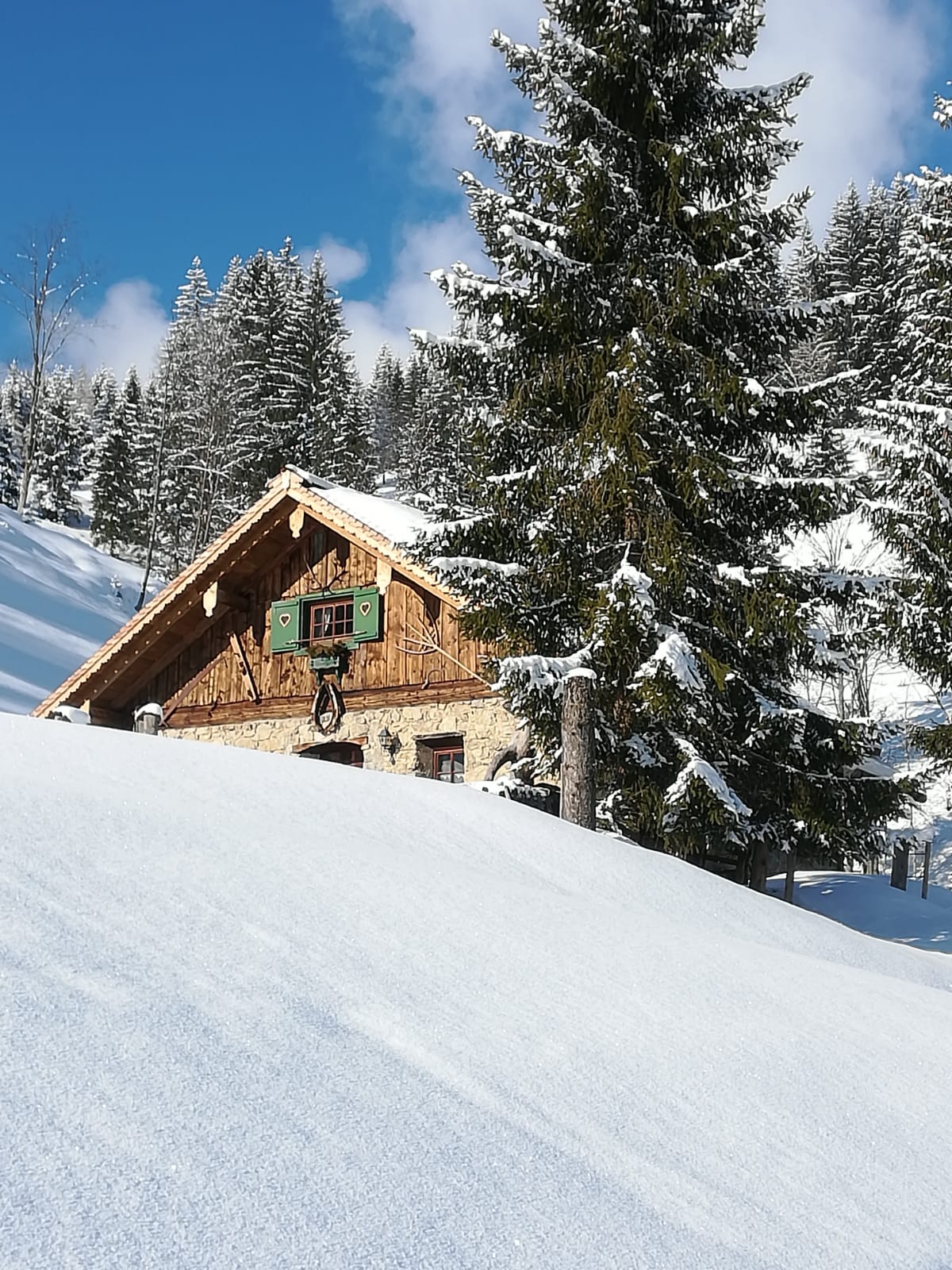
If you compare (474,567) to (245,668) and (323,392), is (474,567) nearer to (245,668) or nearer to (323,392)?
(245,668)

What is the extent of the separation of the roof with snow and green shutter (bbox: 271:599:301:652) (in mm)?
992

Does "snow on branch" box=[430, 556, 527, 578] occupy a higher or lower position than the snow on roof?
lower

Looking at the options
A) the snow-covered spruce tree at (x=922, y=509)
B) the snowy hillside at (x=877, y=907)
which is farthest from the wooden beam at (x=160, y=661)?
the snow-covered spruce tree at (x=922, y=509)

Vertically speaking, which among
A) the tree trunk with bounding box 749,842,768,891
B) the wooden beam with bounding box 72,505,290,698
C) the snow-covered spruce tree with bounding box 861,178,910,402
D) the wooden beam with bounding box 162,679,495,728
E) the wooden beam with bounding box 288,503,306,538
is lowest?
the tree trunk with bounding box 749,842,768,891

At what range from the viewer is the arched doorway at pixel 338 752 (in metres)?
17.9

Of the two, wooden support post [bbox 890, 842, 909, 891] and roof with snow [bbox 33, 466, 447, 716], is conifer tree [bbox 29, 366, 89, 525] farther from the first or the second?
wooden support post [bbox 890, 842, 909, 891]

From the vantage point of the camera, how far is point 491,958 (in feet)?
15.0

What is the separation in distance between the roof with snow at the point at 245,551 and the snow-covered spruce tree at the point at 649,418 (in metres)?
4.94

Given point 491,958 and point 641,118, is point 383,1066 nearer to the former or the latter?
point 491,958

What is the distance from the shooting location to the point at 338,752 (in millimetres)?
18312

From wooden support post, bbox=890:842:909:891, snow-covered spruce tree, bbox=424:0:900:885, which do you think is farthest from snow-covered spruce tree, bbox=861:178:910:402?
snow-covered spruce tree, bbox=424:0:900:885

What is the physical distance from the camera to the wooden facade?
55.3 ft

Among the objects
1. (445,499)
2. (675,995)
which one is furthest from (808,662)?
(675,995)

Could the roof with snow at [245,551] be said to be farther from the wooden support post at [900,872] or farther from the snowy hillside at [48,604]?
the wooden support post at [900,872]
